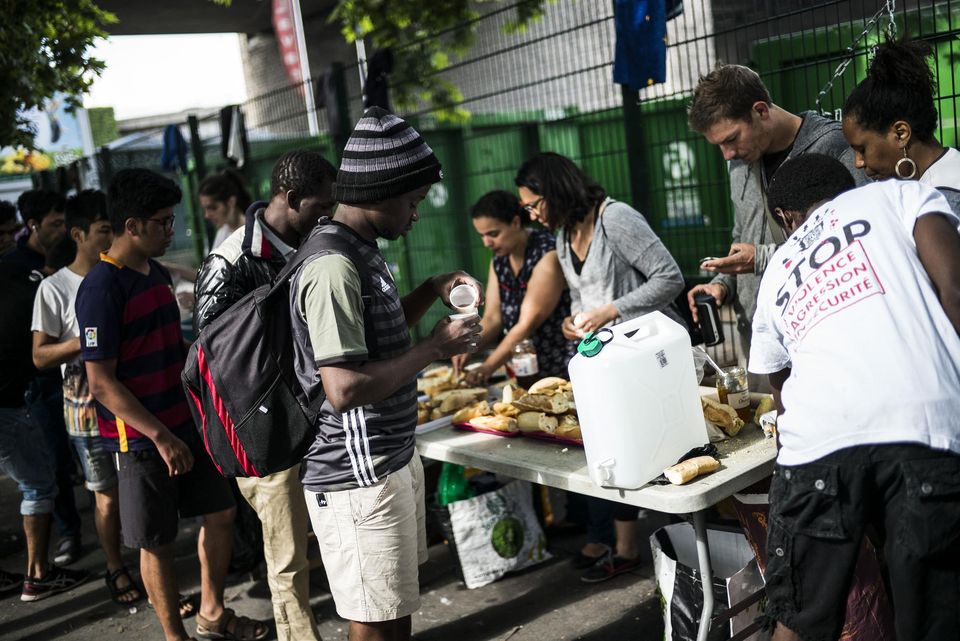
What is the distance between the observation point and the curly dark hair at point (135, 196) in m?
3.39

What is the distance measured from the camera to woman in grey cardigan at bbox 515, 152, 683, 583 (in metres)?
3.54

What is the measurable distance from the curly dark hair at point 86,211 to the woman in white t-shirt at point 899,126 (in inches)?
138

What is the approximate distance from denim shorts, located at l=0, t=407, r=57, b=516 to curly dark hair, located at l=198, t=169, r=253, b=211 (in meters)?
1.63

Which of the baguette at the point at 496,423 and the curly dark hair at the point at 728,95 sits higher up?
the curly dark hair at the point at 728,95

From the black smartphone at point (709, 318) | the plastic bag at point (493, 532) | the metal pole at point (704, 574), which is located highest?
the black smartphone at point (709, 318)

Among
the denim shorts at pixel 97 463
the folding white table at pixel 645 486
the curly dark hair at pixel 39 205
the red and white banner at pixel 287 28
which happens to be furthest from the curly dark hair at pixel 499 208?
the red and white banner at pixel 287 28

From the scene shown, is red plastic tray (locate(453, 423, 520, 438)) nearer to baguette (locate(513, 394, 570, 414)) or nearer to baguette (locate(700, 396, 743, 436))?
baguette (locate(513, 394, 570, 414))

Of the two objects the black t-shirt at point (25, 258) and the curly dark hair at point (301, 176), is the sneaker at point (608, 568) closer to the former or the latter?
the curly dark hair at point (301, 176)

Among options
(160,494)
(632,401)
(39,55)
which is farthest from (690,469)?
(39,55)

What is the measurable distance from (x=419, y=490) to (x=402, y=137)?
1086 millimetres

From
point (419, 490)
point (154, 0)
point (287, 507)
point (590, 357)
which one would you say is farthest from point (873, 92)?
point (154, 0)

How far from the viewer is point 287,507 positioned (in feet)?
10.6

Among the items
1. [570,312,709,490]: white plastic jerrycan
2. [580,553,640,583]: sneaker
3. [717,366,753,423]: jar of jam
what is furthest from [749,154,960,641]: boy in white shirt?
[580,553,640,583]: sneaker

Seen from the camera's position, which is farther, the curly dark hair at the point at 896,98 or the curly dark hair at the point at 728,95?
the curly dark hair at the point at 728,95
